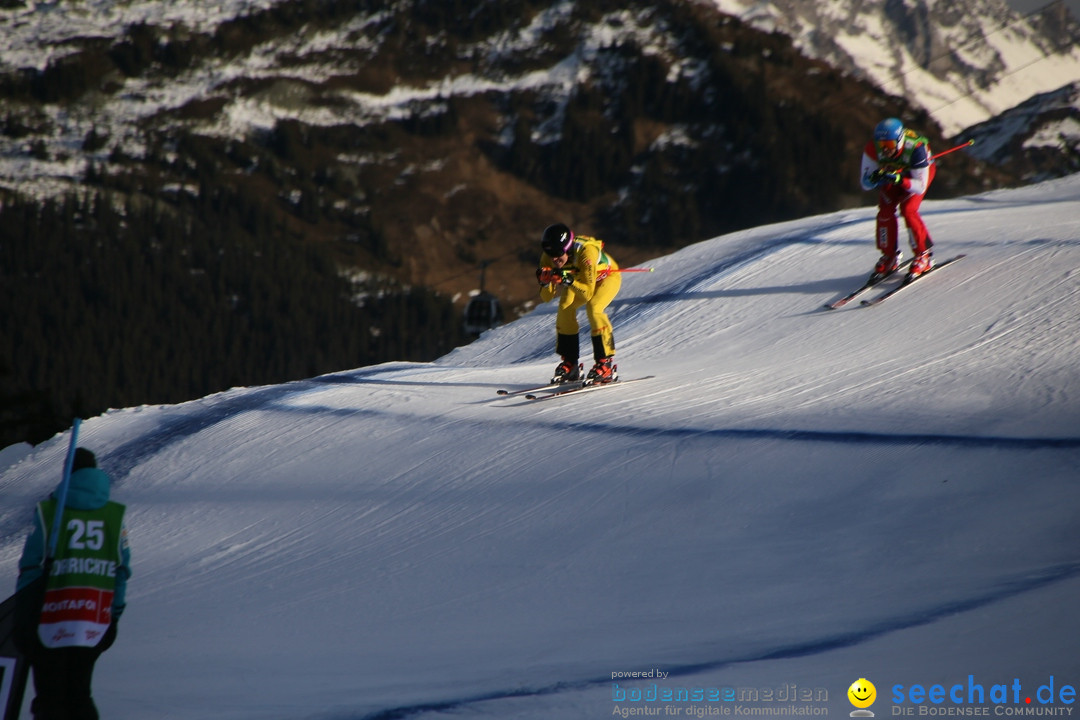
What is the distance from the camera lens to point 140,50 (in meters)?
80.1

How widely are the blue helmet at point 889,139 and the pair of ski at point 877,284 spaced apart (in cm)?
102

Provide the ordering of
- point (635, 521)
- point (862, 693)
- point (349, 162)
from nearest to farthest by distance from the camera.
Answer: point (862, 693) → point (635, 521) → point (349, 162)

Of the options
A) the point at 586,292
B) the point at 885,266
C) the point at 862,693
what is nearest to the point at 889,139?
the point at 885,266

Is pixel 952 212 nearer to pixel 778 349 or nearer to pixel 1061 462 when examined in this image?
pixel 778 349

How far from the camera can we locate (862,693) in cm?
322

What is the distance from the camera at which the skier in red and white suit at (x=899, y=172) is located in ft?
28.2

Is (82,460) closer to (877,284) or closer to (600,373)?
(600,373)

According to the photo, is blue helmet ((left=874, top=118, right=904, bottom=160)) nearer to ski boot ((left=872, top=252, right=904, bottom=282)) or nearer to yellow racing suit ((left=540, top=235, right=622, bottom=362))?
ski boot ((left=872, top=252, right=904, bottom=282))

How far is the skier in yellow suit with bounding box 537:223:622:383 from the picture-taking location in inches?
281

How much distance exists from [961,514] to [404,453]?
11.6 ft

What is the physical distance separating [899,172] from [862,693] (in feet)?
20.8

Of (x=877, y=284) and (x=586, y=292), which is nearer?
(x=586, y=292)

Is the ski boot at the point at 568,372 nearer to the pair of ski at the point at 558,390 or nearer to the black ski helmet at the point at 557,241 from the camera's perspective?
the pair of ski at the point at 558,390

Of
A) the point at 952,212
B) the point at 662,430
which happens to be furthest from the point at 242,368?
the point at 662,430
